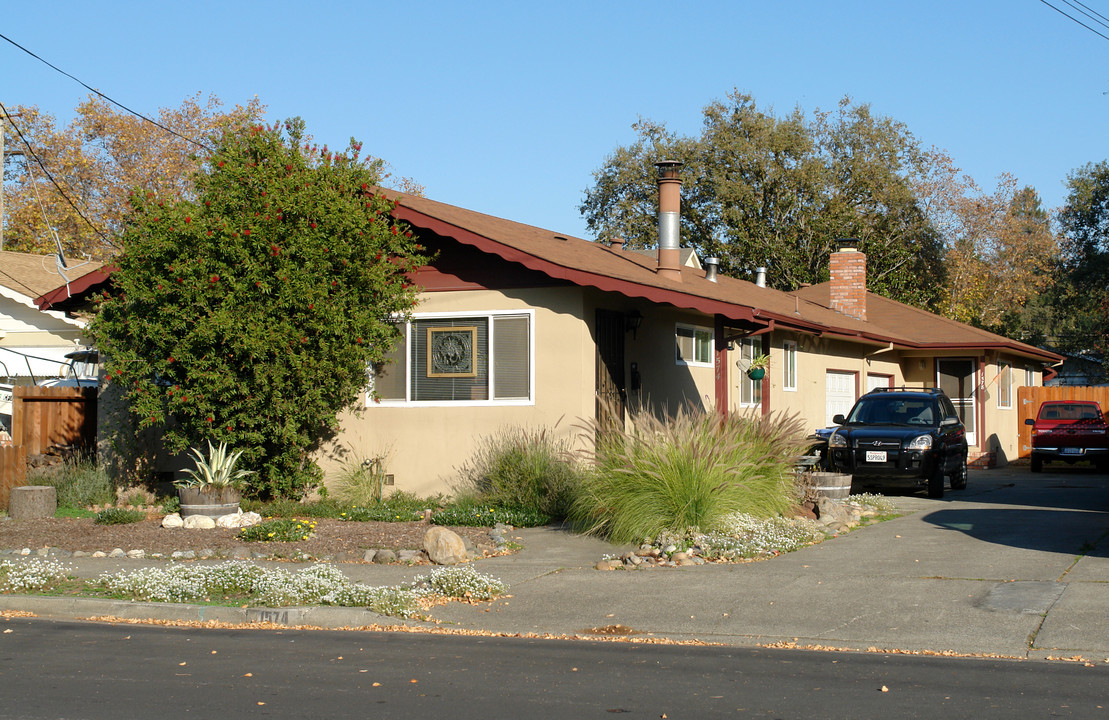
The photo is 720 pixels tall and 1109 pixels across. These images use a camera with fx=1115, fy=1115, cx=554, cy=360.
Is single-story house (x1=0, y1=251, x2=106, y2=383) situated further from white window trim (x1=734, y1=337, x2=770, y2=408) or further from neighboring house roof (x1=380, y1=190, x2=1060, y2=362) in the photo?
white window trim (x1=734, y1=337, x2=770, y2=408)

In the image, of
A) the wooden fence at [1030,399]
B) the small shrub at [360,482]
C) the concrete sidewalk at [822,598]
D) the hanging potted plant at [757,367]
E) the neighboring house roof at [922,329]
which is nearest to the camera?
the concrete sidewalk at [822,598]

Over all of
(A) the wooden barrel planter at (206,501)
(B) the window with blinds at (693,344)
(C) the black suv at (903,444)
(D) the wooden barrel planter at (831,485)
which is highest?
(B) the window with blinds at (693,344)

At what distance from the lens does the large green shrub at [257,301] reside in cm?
1413

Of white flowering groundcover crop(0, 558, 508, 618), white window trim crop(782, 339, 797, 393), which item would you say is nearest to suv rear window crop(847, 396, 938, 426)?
white window trim crop(782, 339, 797, 393)

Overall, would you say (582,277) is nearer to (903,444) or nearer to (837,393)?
(903,444)

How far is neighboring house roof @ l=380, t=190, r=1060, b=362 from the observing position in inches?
586

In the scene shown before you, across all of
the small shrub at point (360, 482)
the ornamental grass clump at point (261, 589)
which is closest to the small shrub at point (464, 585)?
the ornamental grass clump at point (261, 589)

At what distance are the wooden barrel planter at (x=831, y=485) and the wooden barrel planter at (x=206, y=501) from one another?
299 inches

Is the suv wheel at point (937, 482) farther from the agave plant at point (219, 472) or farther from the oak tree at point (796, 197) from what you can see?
the oak tree at point (796, 197)

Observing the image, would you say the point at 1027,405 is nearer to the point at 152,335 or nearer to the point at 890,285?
the point at 890,285

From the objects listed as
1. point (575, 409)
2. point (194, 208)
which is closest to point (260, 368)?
point (194, 208)

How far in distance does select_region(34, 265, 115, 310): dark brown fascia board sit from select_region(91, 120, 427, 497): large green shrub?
1.56 metres

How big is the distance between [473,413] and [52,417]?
23.3ft

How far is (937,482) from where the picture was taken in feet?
57.7
